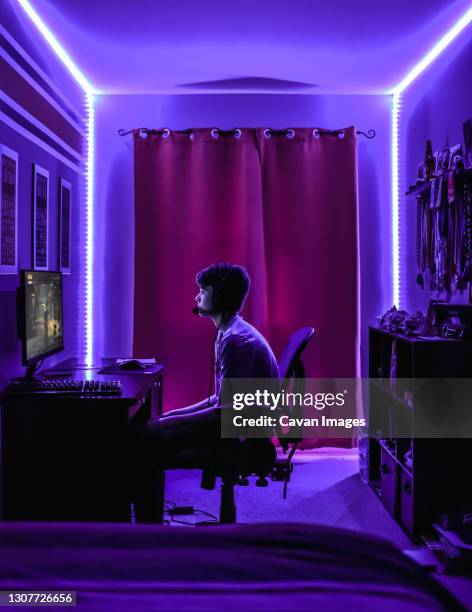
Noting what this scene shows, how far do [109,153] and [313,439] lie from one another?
2495 millimetres

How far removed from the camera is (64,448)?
2.57 meters

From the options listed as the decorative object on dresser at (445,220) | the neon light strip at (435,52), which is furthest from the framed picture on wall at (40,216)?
the neon light strip at (435,52)

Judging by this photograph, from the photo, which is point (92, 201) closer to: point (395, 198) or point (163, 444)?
point (395, 198)

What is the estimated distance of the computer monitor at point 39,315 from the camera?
2.62 meters

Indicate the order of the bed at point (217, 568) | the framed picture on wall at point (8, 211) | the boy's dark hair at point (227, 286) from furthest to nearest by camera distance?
1. the boy's dark hair at point (227, 286)
2. the framed picture on wall at point (8, 211)
3. the bed at point (217, 568)

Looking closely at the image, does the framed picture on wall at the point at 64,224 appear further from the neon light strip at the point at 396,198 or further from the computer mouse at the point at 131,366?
the neon light strip at the point at 396,198

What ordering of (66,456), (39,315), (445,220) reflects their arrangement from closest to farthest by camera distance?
(66,456)
(39,315)
(445,220)

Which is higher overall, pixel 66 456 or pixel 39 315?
pixel 39 315

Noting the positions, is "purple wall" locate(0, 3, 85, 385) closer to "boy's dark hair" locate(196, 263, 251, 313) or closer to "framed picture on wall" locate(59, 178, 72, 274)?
"framed picture on wall" locate(59, 178, 72, 274)

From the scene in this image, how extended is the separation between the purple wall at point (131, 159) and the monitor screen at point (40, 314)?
1.28m

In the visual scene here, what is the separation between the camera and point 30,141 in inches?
124

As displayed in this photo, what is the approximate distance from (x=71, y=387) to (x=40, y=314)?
433mm

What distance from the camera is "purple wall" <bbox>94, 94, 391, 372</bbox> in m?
4.51

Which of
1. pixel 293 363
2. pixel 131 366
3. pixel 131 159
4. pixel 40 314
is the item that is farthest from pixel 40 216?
pixel 293 363
